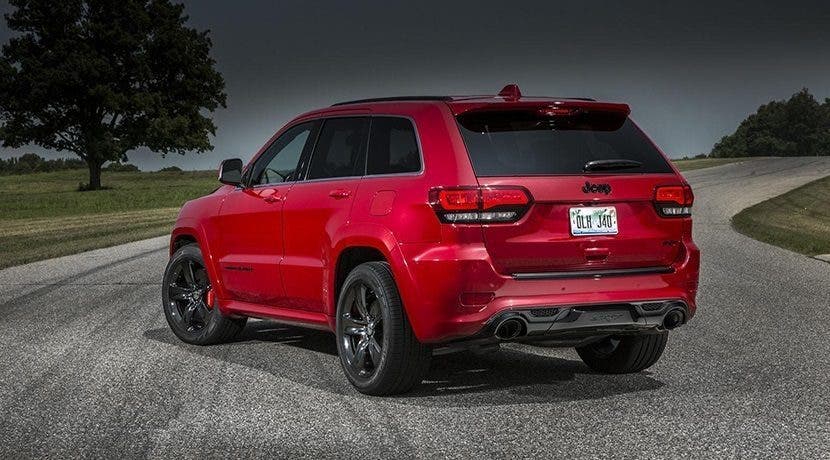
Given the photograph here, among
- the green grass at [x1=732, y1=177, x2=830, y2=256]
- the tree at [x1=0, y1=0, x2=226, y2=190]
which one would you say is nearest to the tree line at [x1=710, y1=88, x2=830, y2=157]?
the tree at [x1=0, y1=0, x2=226, y2=190]

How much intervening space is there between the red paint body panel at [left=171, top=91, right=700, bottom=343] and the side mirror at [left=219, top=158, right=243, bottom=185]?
101cm

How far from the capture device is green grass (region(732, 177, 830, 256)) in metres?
18.8

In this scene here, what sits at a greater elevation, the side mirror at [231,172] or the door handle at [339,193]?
the side mirror at [231,172]

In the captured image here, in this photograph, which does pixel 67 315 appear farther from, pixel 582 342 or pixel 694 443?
pixel 694 443

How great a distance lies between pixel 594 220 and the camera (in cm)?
611

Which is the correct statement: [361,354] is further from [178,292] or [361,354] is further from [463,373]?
[178,292]

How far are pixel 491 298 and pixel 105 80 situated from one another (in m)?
53.5

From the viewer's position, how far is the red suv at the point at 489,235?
5918 mm

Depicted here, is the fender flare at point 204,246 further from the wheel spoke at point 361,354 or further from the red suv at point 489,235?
the wheel spoke at point 361,354

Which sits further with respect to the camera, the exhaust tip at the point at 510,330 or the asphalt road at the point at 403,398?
the exhaust tip at the point at 510,330

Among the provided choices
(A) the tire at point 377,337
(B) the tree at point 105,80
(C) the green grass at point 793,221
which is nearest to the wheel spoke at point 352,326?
(A) the tire at point 377,337

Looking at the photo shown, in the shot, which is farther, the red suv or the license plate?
the license plate

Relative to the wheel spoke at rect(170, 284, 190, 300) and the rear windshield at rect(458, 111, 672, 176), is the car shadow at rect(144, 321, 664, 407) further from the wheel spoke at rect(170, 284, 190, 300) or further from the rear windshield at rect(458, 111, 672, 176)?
the rear windshield at rect(458, 111, 672, 176)

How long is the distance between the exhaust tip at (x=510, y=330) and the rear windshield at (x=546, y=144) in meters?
0.82
